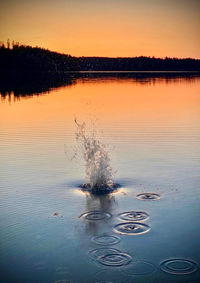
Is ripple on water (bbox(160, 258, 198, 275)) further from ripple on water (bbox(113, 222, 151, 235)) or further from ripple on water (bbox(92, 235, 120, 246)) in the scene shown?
ripple on water (bbox(113, 222, 151, 235))

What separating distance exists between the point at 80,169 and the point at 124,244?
292 inches

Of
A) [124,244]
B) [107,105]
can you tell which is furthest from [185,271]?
[107,105]

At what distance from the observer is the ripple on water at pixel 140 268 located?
8.35 m

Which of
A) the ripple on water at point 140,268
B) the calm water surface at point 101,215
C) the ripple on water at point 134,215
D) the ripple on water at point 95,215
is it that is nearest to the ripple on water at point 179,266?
the calm water surface at point 101,215

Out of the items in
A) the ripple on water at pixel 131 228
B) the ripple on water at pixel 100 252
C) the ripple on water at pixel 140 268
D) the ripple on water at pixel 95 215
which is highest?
the ripple on water at pixel 95 215

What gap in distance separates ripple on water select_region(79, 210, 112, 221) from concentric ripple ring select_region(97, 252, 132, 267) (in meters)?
2.29

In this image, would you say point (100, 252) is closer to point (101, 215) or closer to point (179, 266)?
point (179, 266)

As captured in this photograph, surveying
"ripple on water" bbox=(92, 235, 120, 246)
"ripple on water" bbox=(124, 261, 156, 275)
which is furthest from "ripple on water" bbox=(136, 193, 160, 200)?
"ripple on water" bbox=(124, 261, 156, 275)

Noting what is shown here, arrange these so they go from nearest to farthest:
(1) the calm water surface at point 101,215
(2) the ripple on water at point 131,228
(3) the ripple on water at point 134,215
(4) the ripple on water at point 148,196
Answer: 1. (1) the calm water surface at point 101,215
2. (2) the ripple on water at point 131,228
3. (3) the ripple on water at point 134,215
4. (4) the ripple on water at point 148,196

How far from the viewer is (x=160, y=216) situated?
37.3ft

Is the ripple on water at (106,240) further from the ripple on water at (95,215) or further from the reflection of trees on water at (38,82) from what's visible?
the reflection of trees on water at (38,82)

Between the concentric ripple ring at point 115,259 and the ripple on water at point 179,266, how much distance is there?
747 mm

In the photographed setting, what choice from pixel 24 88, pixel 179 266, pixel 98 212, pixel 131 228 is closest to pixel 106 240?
pixel 131 228

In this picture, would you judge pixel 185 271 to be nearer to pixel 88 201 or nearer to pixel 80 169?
pixel 88 201
